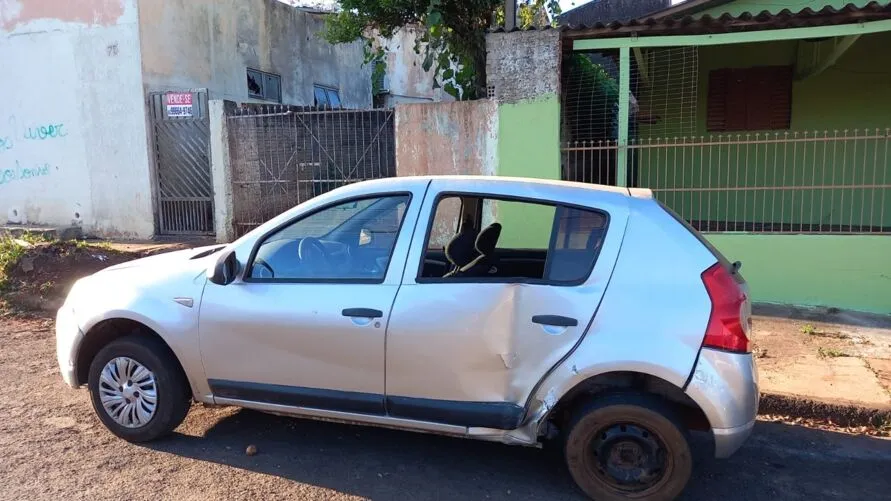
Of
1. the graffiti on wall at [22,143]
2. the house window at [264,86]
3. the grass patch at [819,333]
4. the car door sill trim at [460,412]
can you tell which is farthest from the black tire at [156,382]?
the house window at [264,86]

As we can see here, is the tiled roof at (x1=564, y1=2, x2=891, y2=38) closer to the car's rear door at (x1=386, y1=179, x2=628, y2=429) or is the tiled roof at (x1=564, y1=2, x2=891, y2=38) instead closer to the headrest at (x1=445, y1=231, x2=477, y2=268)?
the headrest at (x1=445, y1=231, x2=477, y2=268)

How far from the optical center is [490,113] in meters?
8.00

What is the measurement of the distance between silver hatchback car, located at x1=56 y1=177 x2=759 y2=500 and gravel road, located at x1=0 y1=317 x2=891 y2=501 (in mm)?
288

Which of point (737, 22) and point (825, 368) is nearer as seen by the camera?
point (825, 368)

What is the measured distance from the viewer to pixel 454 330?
331 centimetres

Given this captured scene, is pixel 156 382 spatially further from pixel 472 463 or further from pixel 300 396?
pixel 472 463

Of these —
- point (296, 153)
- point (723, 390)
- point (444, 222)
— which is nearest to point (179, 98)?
point (296, 153)

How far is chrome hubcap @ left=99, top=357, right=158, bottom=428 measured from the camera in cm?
387

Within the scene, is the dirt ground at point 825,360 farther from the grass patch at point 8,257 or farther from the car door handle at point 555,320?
Result: the grass patch at point 8,257

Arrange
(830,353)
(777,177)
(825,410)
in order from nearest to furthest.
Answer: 1. (825,410)
2. (830,353)
3. (777,177)

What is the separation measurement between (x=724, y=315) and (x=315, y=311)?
205 centimetres

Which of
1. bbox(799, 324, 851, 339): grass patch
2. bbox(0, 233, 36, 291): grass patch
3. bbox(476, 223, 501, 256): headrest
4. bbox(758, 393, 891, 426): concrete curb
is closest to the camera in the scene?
bbox(476, 223, 501, 256): headrest

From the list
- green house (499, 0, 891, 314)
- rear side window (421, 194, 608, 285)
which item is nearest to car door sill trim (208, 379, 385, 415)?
rear side window (421, 194, 608, 285)

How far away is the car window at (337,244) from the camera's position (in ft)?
11.8
